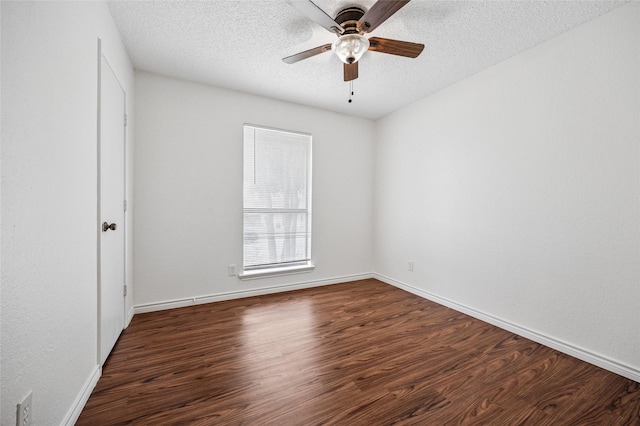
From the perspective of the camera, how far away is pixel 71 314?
1.31 m

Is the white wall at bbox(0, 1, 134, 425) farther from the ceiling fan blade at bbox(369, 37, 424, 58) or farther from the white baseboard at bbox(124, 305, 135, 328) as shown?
the ceiling fan blade at bbox(369, 37, 424, 58)

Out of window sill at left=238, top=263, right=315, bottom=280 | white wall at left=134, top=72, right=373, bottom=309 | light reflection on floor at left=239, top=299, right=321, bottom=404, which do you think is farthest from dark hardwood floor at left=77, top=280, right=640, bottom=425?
window sill at left=238, top=263, right=315, bottom=280

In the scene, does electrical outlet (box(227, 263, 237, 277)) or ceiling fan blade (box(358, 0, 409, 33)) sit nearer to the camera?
ceiling fan blade (box(358, 0, 409, 33))

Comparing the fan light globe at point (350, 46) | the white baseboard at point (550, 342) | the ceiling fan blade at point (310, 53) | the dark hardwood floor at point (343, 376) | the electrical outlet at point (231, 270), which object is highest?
the ceiling fan blade at point (310, 53)

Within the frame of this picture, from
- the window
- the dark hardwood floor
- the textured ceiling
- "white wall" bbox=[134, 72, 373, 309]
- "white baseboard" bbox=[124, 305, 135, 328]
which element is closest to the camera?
the dark hardwood floor

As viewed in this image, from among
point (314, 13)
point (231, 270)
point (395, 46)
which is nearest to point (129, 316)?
point (231, 270)

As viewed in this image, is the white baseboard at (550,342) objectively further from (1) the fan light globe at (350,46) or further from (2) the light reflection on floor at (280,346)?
Result: (1) the fan light globe at (350,46)

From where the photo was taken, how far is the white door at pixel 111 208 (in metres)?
1.72

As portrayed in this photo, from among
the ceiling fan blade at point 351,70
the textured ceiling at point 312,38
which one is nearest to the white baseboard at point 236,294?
the textured ceiling at point 312,38

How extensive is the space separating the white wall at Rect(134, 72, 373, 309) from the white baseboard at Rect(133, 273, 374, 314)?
0.08 feet

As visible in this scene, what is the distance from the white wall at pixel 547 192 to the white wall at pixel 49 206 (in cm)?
318

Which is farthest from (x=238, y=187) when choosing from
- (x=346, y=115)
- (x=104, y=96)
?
(x=346, y=115)

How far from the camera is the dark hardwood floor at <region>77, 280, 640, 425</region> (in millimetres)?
1403

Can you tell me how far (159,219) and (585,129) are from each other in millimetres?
3846
